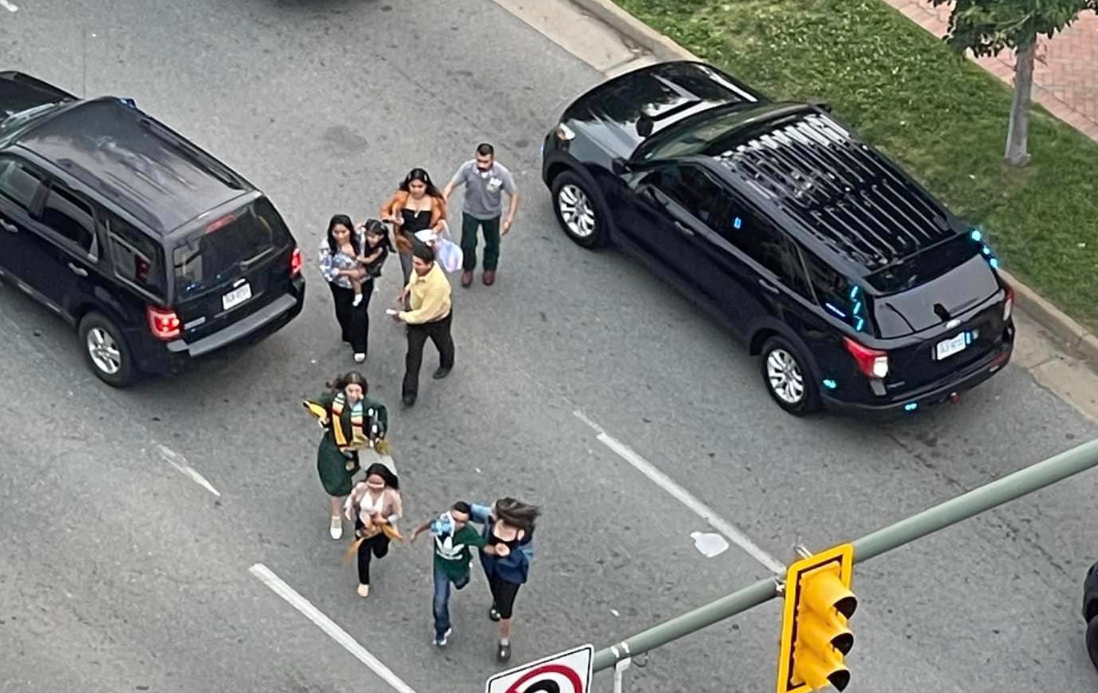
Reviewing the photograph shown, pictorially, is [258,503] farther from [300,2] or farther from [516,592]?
[300,2]

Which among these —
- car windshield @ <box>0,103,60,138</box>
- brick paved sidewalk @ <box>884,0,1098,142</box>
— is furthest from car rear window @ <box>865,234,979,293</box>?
car windshield @ <box>0,103,60,138</box>

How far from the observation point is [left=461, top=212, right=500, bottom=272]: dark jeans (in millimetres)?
16641

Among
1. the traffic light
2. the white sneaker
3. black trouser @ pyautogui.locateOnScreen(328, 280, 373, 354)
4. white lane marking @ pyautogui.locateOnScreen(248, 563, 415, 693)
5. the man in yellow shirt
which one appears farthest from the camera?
black trouser @ pyautogui.locateOnScreen(328, 280, 373, 354)

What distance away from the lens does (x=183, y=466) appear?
15.2 metres

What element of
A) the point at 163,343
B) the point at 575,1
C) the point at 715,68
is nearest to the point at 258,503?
the point at 163,343

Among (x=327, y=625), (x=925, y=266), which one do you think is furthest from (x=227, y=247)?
(x=925, y=266)

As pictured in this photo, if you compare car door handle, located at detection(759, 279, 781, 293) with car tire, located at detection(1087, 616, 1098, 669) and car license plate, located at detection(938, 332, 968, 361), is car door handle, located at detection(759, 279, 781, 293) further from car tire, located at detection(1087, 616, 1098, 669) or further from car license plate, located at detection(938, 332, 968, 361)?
car tire, located at detection(1087, 616, 1098, 669)

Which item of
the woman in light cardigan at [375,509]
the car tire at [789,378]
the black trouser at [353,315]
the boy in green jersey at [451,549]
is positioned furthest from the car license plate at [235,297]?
the car tire at [789,378]

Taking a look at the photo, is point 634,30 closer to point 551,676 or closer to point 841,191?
point 841,191

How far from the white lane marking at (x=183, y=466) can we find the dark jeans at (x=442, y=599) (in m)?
2.19

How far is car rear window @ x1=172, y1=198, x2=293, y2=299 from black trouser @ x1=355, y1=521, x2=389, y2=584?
2551mm

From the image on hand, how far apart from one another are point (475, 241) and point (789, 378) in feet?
9.14

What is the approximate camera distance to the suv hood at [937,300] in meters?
15.6

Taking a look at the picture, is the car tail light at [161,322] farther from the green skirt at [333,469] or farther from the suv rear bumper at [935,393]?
the suv rear bumper at [935,393]
